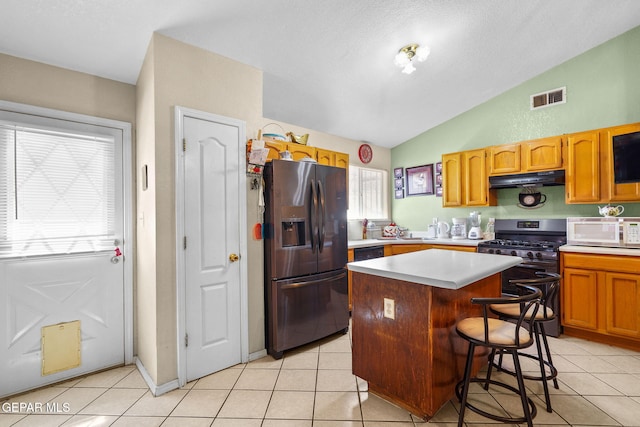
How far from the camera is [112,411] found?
1.94 metres

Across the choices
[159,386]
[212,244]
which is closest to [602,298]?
[212,244]

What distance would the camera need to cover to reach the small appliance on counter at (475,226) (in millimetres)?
3999

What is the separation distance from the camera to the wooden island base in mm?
1701

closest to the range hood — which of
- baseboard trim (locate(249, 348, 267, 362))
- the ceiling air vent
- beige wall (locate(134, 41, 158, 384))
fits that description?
the ceiling air vent

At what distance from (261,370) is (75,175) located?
224 cm

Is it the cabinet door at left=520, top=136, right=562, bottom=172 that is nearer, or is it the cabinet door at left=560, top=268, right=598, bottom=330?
the cabinet door at left=560, top=268, right=598, bottom=330

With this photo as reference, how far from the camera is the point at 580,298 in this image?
9.53ft

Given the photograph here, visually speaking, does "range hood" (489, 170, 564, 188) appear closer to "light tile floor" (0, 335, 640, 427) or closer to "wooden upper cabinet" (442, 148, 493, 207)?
"wooden upper cabinet" (442, 148, 493, 207)

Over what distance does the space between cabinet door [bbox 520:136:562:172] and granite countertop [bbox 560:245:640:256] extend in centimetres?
94

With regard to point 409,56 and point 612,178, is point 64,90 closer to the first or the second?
point 409,56

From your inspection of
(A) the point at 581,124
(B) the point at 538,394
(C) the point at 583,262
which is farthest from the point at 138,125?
(A) the point at 581,124

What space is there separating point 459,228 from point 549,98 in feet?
6.38

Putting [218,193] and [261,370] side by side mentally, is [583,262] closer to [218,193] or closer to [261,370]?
[261,370]

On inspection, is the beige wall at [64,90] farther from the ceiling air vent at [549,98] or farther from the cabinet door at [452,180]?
the ceiling air vent at [549,98]
